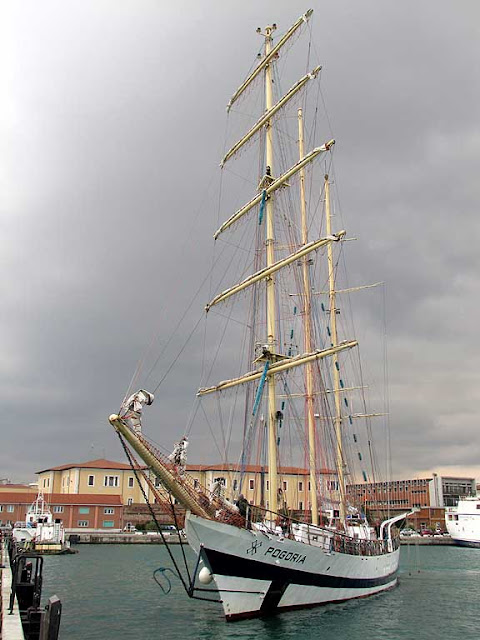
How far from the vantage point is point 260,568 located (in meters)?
23.2

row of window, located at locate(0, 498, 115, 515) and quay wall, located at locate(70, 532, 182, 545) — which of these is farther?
row of window, located at locate(0, 498, 115, 515)

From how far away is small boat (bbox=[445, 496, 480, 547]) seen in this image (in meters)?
94.0

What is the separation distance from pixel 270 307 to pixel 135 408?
11711 mm

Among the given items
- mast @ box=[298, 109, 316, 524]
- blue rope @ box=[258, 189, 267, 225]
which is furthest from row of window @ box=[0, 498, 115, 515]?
blue rope @ box=[258, 189, 267, 225]

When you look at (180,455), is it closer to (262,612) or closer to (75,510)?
(262,612)

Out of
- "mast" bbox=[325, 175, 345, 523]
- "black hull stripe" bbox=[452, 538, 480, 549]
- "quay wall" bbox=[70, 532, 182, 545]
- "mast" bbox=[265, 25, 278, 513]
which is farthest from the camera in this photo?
"black hull stripe" bbox=[452, 538, 480, 549]

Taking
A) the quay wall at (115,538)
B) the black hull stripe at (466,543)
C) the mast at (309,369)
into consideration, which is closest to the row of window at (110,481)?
the quay wall at (115,538)

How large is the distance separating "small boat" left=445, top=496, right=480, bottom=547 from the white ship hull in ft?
252

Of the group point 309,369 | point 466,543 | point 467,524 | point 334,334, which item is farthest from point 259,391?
point 466,543

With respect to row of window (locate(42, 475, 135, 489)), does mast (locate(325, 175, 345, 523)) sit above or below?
above

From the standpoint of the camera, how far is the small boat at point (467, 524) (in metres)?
94.0

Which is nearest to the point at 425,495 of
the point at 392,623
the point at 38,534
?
the point at 38,534

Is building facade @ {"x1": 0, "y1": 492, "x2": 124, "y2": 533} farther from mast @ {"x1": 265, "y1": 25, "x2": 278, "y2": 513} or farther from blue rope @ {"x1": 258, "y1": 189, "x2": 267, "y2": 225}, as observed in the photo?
blue rope @ {"x1": 258, "y1": 189, "x2": 267, "y2": 225}

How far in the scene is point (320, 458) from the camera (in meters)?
40.1
